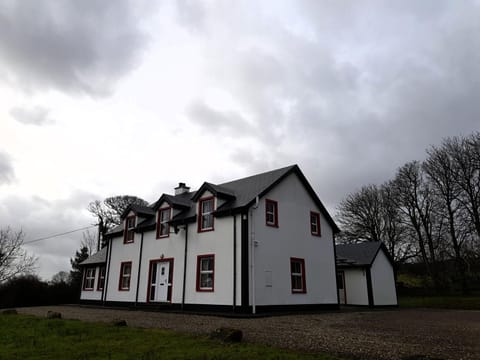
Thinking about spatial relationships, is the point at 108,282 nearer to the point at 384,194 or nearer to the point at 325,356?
the point at 325,356

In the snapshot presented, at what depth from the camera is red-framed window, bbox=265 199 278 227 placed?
18541 millimetres

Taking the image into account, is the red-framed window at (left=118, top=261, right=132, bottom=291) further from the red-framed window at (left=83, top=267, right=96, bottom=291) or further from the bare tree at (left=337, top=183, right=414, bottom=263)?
the bare tree at (left=337, top=183, right=414, bottom=263)

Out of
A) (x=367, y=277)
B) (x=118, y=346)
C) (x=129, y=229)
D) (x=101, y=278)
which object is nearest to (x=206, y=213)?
(x=129, y=229)

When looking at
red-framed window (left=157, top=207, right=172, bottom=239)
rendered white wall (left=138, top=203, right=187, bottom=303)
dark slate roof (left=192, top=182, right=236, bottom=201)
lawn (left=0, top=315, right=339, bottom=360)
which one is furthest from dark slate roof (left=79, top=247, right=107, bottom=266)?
lawn (left=0, top=315, right=339, bottom=360)

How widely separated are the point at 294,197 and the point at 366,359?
46.9 feet

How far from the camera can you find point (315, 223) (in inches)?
855

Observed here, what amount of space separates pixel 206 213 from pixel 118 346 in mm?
12087

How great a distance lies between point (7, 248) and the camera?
1185 inches

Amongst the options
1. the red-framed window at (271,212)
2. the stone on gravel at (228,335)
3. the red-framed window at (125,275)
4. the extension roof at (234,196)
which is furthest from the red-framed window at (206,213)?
the stone on gravel at (228,335)

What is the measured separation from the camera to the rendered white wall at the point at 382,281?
2575 cm

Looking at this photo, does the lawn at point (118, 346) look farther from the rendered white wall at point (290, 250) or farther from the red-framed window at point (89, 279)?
the red-framed window at point (89, 279)

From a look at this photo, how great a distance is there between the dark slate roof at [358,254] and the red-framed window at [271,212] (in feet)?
34.7

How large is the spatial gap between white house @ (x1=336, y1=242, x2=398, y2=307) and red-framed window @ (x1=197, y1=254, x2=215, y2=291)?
469 inches

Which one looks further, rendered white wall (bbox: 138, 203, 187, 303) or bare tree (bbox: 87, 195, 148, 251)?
bare tree (bbox: 87, 195, 148, 251)
